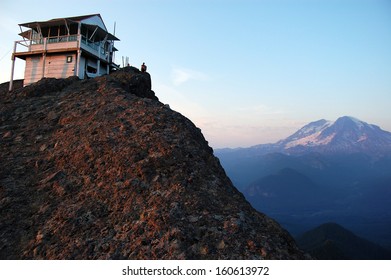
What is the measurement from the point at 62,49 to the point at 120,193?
2768 centimetres

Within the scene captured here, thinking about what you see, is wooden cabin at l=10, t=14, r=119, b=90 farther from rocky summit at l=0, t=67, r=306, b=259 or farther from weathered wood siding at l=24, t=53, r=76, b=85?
rocky summit at l=0, t=67, r=306, b=259

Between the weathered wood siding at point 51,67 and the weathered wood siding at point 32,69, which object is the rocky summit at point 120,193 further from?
the weathered wood siding at point 32,69

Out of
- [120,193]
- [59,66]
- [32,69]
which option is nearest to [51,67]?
[59,66]

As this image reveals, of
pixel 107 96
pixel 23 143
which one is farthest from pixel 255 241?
pixel 107 96

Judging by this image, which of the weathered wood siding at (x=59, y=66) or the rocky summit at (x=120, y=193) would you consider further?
the weathered wood siding at (x=59, y=66)

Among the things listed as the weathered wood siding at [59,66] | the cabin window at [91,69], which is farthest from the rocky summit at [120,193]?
the cabin window at [91,69]

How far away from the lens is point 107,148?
674 inches

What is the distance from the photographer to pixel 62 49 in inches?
1380

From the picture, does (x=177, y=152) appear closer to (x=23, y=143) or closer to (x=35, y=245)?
(x=35, y=245)

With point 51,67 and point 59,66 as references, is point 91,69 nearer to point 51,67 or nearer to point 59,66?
point 59,66

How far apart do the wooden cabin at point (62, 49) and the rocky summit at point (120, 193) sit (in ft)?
48.2

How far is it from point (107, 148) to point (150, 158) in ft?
9.60

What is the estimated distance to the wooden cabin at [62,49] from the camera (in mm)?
35469
